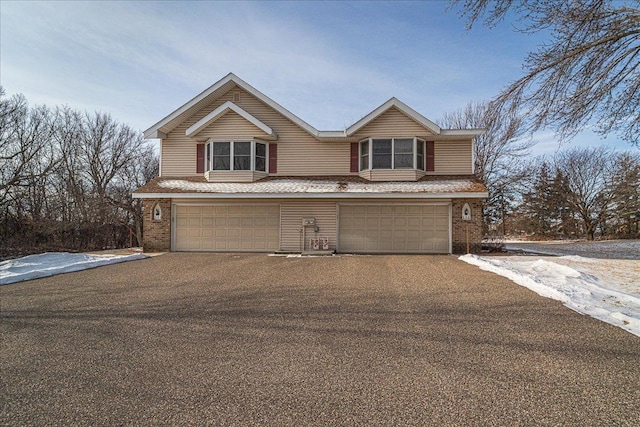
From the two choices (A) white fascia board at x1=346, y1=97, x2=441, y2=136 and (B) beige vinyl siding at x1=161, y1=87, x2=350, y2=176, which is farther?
(B) beige vinyl siding at x1=161, y1=87, x2=350, y2=176

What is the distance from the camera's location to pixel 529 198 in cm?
2912

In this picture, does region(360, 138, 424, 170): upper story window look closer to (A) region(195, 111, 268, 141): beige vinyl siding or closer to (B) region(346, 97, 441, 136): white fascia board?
(B) region(346, 97, 441, 136): white fascia board

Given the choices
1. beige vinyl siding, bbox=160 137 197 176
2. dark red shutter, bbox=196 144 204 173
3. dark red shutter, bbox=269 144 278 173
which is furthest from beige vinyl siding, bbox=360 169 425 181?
beige vinyl siding, bbox=160 137 197 176

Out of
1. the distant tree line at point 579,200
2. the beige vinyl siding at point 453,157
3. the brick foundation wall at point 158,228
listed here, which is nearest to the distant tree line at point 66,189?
the brick foundation wall at point 158,228

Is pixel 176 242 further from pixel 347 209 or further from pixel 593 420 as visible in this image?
pixel 593 420

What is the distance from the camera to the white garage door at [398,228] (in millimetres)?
14336

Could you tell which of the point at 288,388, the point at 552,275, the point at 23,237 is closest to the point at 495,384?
the point at 288,388

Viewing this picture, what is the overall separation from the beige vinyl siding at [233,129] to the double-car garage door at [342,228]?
274 centimetres

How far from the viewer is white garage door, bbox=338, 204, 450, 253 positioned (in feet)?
47.0

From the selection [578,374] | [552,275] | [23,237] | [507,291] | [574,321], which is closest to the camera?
[578,374]

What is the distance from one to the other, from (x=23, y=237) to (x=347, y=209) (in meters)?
17.5

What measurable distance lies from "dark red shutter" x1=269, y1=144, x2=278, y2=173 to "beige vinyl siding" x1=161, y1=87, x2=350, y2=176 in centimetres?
Answer: 15

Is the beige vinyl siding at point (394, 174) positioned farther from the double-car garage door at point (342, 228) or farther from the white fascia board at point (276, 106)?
the white fascia board at point (276, 106)

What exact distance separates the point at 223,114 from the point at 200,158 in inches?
84.6
